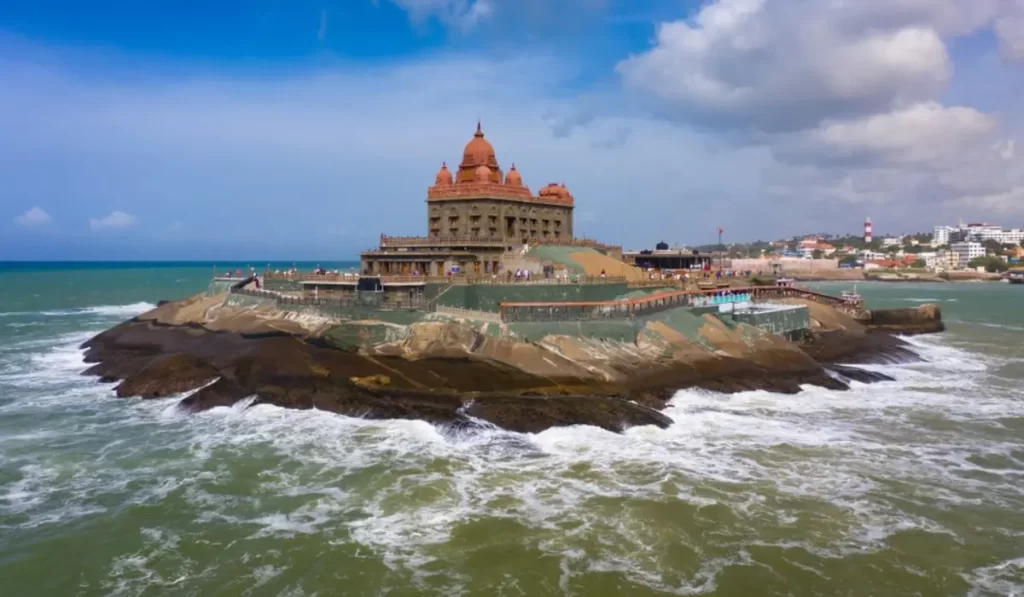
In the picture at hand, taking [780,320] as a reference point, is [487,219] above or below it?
above

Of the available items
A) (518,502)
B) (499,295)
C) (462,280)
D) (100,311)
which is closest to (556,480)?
(518,502)

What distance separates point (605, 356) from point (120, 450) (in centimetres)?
2354

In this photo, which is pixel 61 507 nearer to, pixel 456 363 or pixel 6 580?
pixel 6 580

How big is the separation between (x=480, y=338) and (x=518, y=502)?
57.0ft

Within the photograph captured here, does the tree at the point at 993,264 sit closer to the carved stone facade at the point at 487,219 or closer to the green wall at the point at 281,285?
the carved stone facade at the point at 487,219

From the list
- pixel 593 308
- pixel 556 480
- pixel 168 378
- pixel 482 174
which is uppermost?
pixel 482 174

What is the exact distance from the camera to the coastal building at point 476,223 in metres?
55.1

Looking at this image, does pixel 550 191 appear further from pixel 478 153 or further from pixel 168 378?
pixel 168 378

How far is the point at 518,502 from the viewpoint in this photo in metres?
23.2

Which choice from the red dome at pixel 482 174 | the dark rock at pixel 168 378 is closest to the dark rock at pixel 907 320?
the red dome at pixel 482 174

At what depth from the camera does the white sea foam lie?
20.6 m

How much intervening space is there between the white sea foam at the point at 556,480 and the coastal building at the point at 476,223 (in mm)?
23072

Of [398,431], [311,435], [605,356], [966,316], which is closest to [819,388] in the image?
[605,356]

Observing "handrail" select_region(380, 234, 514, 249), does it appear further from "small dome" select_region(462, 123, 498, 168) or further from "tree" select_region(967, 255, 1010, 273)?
"tree" select_region(967, 255, 1010, 273)
